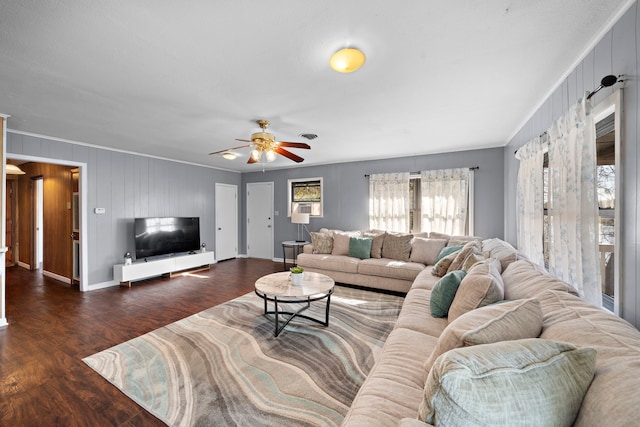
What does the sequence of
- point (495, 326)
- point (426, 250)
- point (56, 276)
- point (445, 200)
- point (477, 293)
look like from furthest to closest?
point (56, 276), point (445, 200), point (426, 250), point (477, 293), point (495, 326)

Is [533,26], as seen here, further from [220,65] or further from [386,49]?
[220,65]

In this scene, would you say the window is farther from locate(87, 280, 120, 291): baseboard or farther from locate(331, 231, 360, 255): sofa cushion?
locate(87, 280, 120, 291): baseboard

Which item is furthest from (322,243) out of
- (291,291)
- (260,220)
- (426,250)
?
(260,220)

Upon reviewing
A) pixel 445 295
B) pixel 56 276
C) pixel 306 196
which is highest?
pixel 306 196

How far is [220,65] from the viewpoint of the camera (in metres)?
1.96

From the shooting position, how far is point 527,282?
177 cm

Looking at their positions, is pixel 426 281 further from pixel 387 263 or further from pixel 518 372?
pixel 518 372

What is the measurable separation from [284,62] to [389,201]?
149 inches

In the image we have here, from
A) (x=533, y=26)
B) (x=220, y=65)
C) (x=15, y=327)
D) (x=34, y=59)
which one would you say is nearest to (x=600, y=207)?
(x=533, y=26)

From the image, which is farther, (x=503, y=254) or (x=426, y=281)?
(x=426, y=281)

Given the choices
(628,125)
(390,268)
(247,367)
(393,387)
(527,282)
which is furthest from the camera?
(390,268)

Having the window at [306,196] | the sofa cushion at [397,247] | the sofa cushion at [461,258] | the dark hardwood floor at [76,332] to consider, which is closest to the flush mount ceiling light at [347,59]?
the sofa cushion at [461,258]

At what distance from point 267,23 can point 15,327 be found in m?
4.12

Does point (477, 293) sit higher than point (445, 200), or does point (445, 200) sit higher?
point (445, 200)
